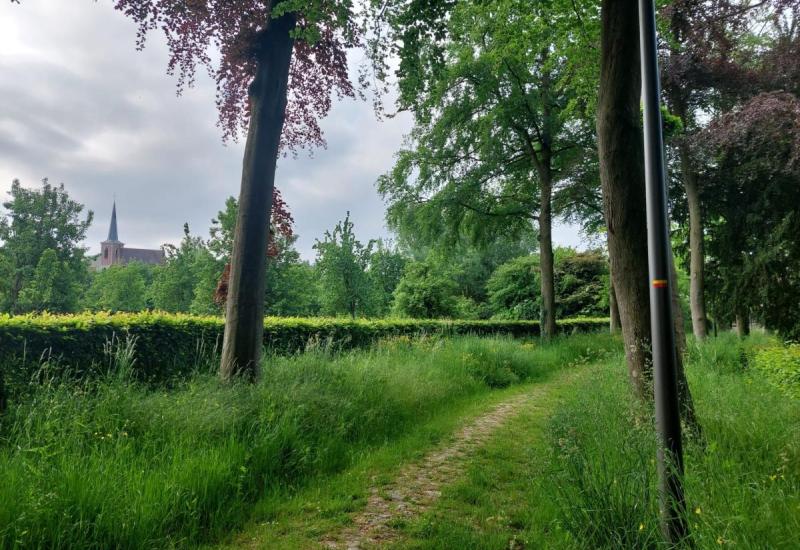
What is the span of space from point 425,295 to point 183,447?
19.0 metres

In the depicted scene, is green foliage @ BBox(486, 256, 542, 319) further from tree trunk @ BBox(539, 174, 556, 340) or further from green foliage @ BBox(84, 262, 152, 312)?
green foliage @ BBox(84, 262, 152, 312)

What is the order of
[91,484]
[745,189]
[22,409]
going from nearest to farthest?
1. [91,484]
2. [22,409]
3. [745,189]

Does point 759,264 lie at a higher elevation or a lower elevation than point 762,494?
higher

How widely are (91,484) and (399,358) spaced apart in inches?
237

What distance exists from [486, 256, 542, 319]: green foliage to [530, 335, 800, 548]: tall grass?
23352mm

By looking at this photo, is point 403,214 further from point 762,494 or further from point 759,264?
point 762,494

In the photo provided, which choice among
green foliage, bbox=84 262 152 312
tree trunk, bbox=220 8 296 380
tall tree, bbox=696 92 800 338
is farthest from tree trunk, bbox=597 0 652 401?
green foliage, bbox=84 262 152 312

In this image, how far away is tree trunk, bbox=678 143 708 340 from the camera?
11477mm

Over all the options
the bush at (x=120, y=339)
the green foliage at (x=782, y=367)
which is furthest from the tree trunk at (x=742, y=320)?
the bush at (x=120, y=339)

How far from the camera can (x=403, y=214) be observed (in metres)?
16.7

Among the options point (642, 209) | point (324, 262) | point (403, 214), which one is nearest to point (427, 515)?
point (642, 209)

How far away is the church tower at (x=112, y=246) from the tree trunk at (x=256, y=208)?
93036mm

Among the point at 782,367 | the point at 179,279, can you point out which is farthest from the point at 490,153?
the point at 179,279

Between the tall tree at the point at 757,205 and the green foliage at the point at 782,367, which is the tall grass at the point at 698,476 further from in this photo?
the tall tree at the point at 757,205
